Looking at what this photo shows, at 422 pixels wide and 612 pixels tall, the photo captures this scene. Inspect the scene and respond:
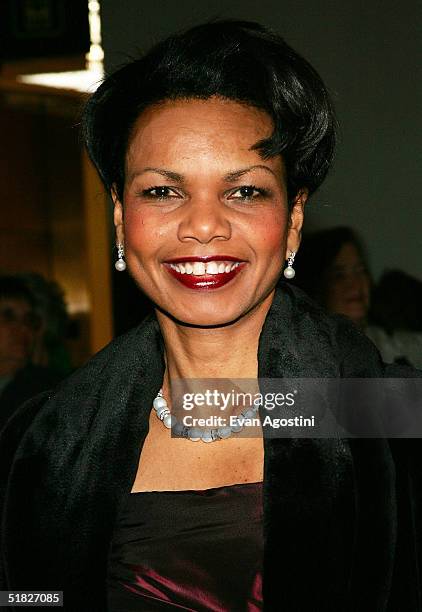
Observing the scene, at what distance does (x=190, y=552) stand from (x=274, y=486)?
17 cm

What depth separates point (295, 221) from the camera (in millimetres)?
1646

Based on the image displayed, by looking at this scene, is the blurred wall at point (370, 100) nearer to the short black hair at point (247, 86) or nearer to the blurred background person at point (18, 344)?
the blurred background person at point (18, 344)

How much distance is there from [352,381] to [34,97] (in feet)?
13.6

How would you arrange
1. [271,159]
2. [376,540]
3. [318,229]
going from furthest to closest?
1. [318,229]
2. [271,159]
3. [376,540]

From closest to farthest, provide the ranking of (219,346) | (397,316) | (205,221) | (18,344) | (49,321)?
(205,221)
(219,346)
(397,316)
(18,344)
(49,321)

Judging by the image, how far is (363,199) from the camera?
274 centimetres

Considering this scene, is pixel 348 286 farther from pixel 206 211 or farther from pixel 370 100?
pixel 206 211

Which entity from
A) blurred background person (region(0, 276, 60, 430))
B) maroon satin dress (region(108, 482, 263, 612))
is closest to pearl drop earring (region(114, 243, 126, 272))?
maroon satin dress (region(108, 482, 263, 612))

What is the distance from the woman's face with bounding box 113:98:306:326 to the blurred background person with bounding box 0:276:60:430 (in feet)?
4.44

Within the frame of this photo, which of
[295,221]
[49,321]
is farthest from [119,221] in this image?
[49,321]

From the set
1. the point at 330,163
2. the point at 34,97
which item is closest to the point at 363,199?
the point at 330,163

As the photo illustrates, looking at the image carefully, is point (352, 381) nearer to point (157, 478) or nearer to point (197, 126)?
point (157, 478)

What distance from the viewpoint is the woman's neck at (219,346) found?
163cm

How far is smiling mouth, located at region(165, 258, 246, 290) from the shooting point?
154 centimetres
